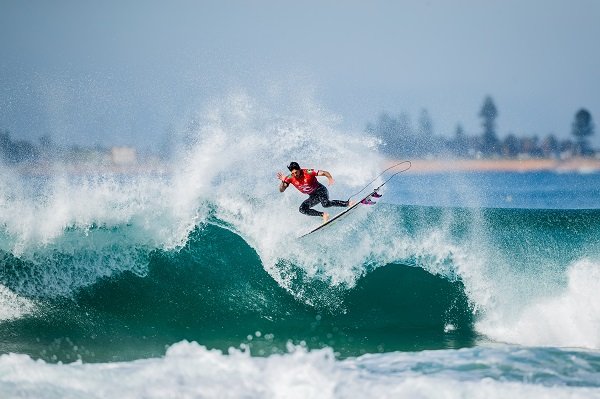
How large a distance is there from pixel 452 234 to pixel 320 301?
2.96 metres

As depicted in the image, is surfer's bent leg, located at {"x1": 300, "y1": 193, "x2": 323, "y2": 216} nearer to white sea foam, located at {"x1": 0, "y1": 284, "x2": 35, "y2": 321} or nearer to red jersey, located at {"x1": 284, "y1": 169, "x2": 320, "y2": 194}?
red jersey, located at {"x1": 284, "y1": 169, "x2": 320, "y2": 194}

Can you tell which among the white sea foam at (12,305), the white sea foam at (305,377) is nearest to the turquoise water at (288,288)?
the white sea foam at (12,305)

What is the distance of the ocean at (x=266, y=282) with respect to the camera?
586 cm

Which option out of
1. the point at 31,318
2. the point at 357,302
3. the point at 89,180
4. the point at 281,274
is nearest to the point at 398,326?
the point at 357,302

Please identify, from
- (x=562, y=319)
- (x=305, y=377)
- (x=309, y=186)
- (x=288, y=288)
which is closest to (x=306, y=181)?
(x=309, y=186)

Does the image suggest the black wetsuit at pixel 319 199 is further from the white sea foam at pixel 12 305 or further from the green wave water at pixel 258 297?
the white sea foam at pixel 12 305

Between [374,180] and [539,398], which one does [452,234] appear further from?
[539,398]

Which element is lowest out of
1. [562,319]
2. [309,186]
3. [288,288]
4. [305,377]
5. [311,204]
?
[305,377]

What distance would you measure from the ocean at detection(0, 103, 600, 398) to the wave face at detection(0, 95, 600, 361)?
3cm

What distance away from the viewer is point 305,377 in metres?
5.28

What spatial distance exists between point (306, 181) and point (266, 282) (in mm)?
1938

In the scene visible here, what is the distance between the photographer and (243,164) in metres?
13.1

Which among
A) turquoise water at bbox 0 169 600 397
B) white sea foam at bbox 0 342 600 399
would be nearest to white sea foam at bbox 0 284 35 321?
turquoise water at bbox 0 169 600 397

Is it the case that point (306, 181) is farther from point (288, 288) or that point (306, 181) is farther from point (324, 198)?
point (288, 288)
